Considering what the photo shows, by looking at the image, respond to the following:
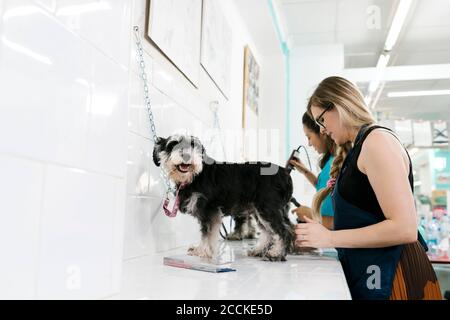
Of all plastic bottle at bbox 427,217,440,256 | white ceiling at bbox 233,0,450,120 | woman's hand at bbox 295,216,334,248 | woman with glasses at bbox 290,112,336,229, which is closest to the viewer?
woman's hand at bbox 295,216,334,248

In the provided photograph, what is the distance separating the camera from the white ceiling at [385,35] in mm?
3350

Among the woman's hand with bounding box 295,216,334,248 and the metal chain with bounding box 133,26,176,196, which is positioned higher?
the metal chain with bounding box 133,26,176,196

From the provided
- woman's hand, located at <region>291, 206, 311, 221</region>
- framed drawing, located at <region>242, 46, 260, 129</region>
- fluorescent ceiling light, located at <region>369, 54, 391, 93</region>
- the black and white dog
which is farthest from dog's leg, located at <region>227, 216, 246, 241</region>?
fluorescent ceiling light, located at <region>369, 54, 391, 93</region>

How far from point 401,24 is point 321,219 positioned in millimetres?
2618

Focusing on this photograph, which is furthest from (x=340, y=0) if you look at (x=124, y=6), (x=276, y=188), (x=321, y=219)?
(x=124, y=6)

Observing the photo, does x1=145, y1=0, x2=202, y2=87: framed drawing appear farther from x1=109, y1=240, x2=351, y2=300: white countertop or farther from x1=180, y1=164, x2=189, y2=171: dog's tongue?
x1=109, y1=240, x2=351, y2=300: white countertop

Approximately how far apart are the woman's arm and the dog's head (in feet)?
1.67

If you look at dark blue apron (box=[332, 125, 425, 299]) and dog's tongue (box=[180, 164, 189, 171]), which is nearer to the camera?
dark blue apron (box=[332, 125, 425, 299])

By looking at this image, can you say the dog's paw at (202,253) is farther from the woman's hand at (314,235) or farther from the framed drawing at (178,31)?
the framed drawing at (178,31)

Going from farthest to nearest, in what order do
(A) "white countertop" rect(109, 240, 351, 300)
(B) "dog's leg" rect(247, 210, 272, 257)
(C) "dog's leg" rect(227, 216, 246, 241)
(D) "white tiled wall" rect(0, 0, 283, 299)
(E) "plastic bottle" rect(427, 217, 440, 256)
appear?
(E) "plastic bottle" rect(427, 217, 440, 256) → (C) "dog's leg" rect(227, 216, 246, 241) → (B) "dog's leg" rect(247, 210, 272, 257) → (A) "white countertop" rect(109, 240, 351, 300) → (D) "white tiled wall" rect(0, 0, 283, 299)

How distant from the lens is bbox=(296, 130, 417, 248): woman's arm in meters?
0.96

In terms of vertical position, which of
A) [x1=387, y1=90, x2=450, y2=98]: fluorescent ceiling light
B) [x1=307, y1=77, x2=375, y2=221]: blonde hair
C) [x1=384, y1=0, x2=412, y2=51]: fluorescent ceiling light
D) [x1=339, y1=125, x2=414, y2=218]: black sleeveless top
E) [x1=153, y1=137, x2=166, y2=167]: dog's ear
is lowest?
[x1=339, y1=125, x2=414, y2=218]: black sleeveless top
